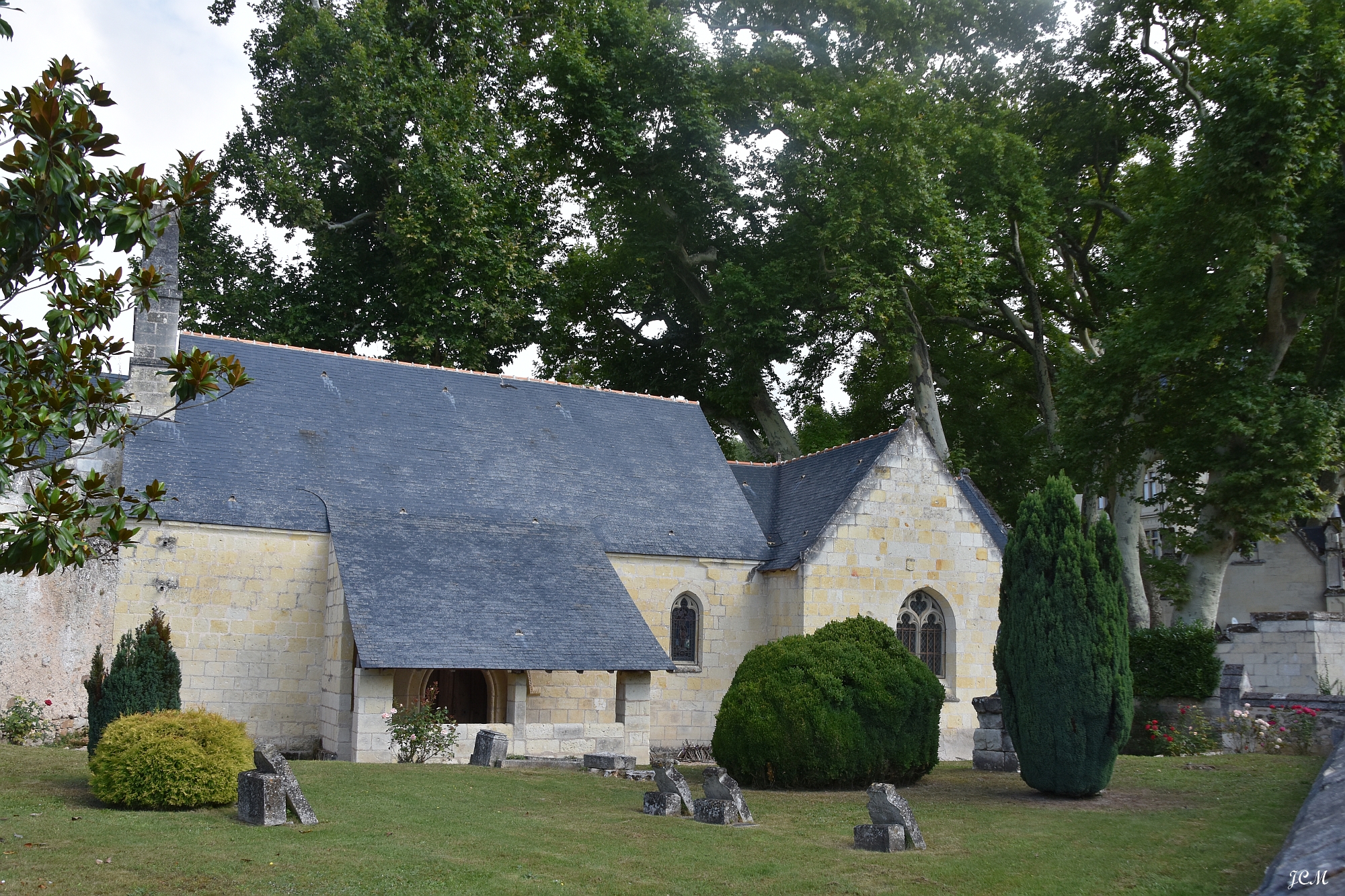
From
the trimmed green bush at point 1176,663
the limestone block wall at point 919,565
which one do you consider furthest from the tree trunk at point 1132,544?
the limestone block wall at point 919,565

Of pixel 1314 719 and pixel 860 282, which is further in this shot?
pixel 860 282

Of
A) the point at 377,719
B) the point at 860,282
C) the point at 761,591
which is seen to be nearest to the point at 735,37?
the point at 860,282

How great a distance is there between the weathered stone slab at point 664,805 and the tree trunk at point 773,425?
20.6 m

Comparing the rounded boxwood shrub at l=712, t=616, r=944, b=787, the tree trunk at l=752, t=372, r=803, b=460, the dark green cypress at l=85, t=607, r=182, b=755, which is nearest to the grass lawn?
the rounded boxwood shrub at l=712, t=616, r=944, b=787

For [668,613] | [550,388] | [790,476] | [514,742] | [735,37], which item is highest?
[735,37]

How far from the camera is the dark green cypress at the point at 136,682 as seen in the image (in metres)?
12.1

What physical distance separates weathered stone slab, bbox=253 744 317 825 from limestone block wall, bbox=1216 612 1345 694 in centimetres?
1963

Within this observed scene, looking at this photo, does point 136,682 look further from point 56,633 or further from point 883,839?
point 883,839

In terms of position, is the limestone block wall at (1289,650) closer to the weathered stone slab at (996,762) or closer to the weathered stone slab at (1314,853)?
the weathered stone slab at (996,762)

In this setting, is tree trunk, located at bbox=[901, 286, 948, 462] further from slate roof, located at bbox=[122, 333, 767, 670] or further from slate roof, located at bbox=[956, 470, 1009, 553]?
slate roof, located at bbox=[122, 333, 767, 670]

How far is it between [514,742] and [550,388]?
906cm

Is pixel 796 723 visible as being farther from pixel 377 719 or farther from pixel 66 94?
pixel 66 94

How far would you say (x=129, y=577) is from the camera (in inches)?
672

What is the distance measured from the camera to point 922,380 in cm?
3052
